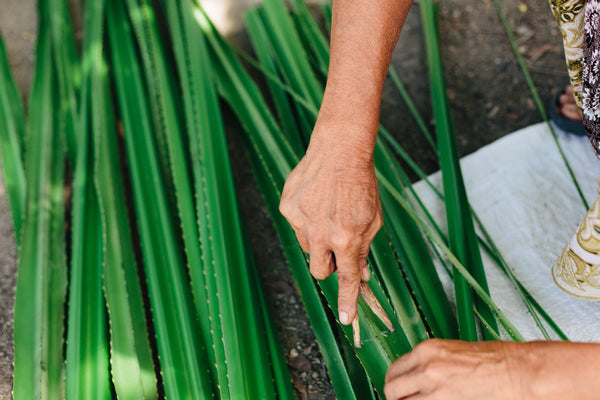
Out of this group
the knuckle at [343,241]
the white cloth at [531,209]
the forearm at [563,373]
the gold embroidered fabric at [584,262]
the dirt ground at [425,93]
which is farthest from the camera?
the dirt ground at [425,93]

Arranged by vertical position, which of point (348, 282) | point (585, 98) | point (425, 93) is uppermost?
point (425, 93)

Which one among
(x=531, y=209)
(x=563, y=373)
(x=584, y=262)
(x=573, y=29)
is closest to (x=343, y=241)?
(x=563, y=373)

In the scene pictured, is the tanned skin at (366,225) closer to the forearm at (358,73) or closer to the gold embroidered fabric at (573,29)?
the forearm at (358,73)

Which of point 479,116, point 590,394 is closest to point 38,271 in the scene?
point 590,394

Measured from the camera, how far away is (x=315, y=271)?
2.88 feet

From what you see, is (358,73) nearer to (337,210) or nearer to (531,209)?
(337,210)

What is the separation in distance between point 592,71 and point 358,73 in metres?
0.42

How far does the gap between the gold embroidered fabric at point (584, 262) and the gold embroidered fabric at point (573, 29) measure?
27 cm

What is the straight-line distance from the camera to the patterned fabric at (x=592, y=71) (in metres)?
0.86

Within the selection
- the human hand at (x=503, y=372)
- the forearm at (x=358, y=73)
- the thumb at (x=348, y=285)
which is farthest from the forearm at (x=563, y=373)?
the forearm at (x=358, y=73)

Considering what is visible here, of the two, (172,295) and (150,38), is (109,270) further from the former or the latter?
(150,38)

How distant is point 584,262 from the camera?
0.96 metres

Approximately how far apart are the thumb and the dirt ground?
16.9 inches

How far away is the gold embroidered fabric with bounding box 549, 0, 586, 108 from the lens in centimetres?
95
